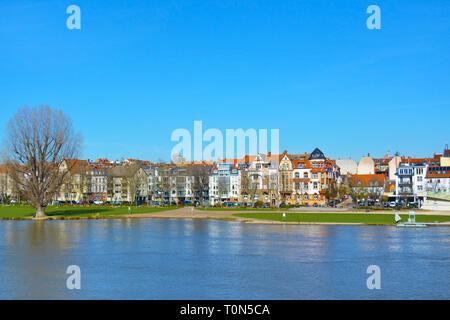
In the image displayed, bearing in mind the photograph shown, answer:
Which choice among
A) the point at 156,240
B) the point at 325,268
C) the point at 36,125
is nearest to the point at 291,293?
the point at 325,268

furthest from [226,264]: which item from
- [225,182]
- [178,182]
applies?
[178,182]

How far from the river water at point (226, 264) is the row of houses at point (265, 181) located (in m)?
56.6

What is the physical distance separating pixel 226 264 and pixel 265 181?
94.9 m

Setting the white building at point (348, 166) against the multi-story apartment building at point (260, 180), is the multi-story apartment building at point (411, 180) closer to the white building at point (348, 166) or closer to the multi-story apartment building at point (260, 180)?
the multi-story apartment building at point (260, 180)

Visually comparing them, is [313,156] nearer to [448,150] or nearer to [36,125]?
[448,150]

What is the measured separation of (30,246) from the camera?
4019cm

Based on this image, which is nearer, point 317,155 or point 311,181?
point 311,181

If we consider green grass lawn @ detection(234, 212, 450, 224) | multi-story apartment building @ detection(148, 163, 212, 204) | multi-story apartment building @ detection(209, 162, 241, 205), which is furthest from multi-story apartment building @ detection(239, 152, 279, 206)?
green grass lawn @ detection(234, 212, 450, 224)

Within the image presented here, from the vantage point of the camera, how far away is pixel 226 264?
31.0m

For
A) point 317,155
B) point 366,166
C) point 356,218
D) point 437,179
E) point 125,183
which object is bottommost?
point 356,218

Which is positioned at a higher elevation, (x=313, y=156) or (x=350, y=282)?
(x=313, y=156)

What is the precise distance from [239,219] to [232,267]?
41508 mm

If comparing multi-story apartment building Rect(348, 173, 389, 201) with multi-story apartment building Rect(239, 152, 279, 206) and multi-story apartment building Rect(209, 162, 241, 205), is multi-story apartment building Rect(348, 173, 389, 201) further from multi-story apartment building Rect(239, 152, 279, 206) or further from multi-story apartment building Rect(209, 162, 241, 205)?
multi-story apartment building Rect(209, 162, 241, 205)

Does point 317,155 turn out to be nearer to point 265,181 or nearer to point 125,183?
point 265,181
